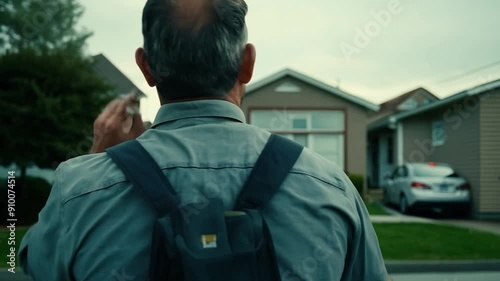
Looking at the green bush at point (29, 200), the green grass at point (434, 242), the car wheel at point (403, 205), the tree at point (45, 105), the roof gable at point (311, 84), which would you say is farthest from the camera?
the roof gable at point (311, 84)

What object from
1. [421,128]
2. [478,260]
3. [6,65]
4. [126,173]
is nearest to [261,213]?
[126,173]

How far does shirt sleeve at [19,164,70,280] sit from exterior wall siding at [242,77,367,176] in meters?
21.9

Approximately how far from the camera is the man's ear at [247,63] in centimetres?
139

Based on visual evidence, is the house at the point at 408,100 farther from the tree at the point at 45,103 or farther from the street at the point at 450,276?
the street at the point at 450,276

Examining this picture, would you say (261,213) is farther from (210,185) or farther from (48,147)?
(48,147)

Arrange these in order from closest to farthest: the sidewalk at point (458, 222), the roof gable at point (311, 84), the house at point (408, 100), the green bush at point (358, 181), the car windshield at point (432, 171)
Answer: the sidewalk at point (458, 222) < the car windshield at point (432, 171) < the green bush at point (358, 181) < the roof gable at point (311, 84) < the house at point (408, 100)

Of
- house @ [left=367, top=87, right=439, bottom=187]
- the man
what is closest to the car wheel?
house @ [left=367, top=87, right=439, bottom=187]

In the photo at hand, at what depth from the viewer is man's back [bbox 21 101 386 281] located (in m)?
1.17

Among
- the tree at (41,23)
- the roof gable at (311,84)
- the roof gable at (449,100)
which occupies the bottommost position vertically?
the roof gable at (449,100)

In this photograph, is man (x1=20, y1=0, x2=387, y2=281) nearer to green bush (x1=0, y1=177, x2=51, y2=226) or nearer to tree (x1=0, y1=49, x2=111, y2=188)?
green bush (x1=0, y1=177, x2=51, y2=226)

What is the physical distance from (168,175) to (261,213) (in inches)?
8.1

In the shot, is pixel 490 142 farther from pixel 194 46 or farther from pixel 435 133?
pixel 194 46

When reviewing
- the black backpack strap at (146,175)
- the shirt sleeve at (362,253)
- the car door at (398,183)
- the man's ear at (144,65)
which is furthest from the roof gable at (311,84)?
the black backpack strap at (146,175)

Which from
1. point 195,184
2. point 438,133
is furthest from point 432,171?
point 195,184
